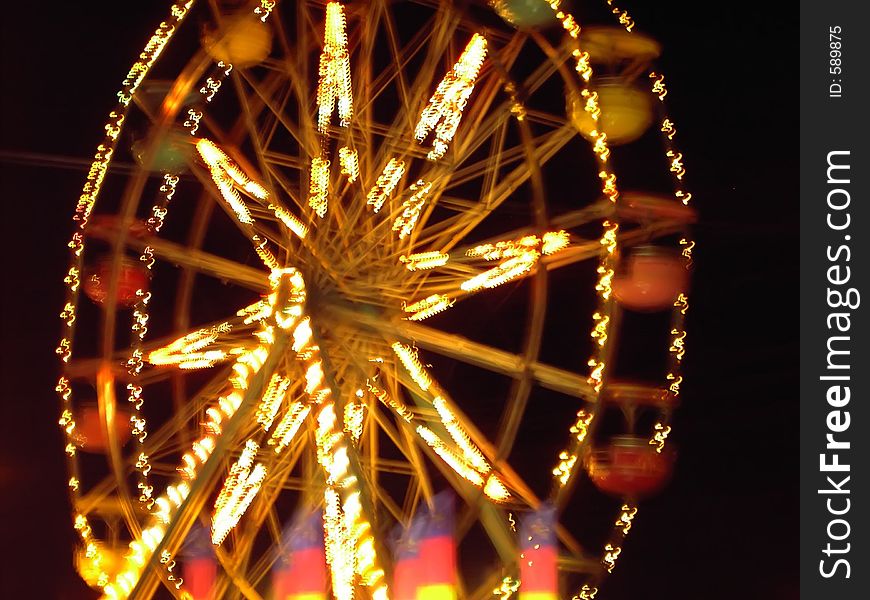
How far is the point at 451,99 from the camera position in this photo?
22.3 feet

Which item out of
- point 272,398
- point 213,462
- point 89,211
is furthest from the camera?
point 89,211

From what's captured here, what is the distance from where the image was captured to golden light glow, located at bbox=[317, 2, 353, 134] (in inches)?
268

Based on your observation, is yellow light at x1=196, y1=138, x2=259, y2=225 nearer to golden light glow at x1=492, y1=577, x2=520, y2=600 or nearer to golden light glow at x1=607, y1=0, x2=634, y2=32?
golden light glow at x1=607, y1=0, x2=634, y2=32

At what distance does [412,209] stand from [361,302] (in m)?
0.54

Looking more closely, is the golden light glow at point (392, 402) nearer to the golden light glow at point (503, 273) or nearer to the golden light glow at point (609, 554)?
the golden light glow at point (503, 273)

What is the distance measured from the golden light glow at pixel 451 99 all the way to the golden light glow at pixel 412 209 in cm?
21

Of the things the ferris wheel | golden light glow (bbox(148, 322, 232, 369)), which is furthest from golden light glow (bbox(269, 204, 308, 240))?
golden light glow (bbox(148, 322, 232, 369))

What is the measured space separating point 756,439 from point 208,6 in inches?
188

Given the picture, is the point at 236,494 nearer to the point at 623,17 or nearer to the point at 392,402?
the point at 392,402

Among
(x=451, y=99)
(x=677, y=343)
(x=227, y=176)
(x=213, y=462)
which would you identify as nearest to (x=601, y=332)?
(x=677, y=343)

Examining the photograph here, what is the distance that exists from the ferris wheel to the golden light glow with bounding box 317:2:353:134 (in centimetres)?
1

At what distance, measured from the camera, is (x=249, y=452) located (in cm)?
673

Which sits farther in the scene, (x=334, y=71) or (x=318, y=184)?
(x=334, y=71)
